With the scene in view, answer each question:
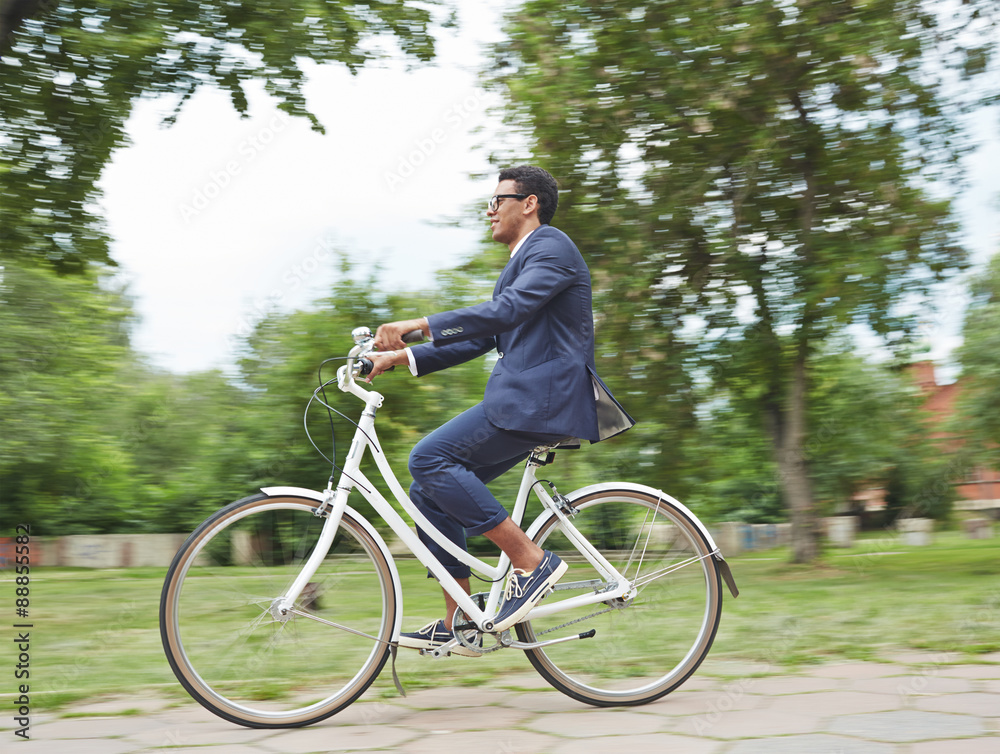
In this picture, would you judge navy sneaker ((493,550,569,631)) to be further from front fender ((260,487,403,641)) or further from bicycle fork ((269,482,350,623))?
bicycle fork ((269,482,350,623))

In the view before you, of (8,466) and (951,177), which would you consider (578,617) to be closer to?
(951,177)

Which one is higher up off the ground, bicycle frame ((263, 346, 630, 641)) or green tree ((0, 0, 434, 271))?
green tree ((0, 0, 434, 271))

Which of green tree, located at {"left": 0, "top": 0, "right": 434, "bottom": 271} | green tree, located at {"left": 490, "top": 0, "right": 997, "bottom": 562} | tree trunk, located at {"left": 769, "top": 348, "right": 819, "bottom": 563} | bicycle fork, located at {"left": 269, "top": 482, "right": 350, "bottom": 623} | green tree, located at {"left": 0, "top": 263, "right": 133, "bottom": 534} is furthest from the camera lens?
green tree, located at {"left": 0, "top": 263, "right": 133, "bottom": 534}

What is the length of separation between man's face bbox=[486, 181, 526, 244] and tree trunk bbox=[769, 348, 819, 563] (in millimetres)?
6141

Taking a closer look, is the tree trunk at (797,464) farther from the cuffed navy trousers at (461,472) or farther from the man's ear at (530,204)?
Result: the cuffed navy trousers at (461,472)

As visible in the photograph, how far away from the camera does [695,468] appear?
901 centimetres

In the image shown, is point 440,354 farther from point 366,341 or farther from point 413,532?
point 413,532

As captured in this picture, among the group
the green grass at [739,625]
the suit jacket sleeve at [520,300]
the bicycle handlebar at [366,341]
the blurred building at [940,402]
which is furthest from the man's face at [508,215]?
the blurred building at [940,402]

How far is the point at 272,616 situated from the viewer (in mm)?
3061

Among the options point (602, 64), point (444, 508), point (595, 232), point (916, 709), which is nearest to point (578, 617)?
point (444, 508)

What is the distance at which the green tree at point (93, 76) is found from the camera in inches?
262

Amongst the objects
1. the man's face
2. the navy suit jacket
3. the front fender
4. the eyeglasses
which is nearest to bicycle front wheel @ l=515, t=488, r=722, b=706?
the navy suit jacket

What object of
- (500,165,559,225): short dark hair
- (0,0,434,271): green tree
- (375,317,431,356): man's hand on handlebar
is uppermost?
(0,0,434,271): green tree

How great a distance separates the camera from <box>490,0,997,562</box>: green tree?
8.11 metres
